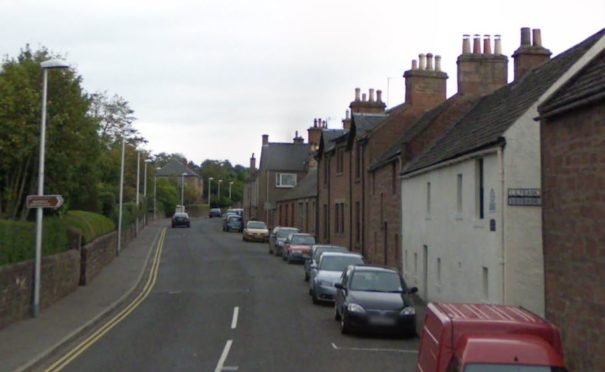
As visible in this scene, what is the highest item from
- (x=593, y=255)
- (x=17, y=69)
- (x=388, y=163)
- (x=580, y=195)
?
(x=17, y=69)

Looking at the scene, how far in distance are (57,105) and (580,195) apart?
811 inches

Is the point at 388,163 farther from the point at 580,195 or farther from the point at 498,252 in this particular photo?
the point at 580,195

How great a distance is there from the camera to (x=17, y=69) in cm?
2711

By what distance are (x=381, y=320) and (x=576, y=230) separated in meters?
6.97

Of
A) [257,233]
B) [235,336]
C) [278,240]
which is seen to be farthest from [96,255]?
[257,233]

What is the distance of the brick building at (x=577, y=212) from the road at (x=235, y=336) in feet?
10.7

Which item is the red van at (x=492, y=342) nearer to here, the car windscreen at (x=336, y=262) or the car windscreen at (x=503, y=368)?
the car windscreen at (x=503, y=368)

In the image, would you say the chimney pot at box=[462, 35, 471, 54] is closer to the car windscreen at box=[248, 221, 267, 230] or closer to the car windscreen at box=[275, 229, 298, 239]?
the car windscreen at box=[275, 229, 298, 239]

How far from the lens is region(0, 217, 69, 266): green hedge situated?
1923cm

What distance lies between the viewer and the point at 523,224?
701 inches

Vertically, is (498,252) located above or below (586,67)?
below

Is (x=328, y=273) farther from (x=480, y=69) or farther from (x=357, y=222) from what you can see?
(x=357, y=222)

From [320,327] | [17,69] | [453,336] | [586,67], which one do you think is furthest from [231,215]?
[453,336]

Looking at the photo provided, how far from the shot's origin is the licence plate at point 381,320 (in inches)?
741
